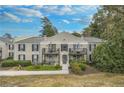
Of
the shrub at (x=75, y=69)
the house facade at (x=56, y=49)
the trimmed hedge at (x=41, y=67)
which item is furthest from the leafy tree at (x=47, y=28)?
the shrub at (x=75, y=69)

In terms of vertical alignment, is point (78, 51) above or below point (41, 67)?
above

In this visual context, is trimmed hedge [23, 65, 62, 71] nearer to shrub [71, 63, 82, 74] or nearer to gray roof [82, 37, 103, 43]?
shrub [71, 63, 82, 74]

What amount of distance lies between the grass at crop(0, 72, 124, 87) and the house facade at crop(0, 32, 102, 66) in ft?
0.87

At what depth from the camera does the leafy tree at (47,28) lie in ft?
45.7

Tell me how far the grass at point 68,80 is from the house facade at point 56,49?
0.26m

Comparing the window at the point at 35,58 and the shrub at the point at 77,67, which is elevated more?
the window at the point at 35,58

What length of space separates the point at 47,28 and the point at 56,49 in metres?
0.41

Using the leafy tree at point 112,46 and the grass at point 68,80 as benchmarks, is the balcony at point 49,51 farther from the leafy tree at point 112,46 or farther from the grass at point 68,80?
the leafy tree at point 112,46

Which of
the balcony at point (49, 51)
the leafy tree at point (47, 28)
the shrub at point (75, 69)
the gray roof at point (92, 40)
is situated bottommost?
the shrub at point (75, 69)

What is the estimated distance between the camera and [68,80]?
13992 millimetres

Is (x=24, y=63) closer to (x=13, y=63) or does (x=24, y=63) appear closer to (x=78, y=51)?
(x=13, y=63)

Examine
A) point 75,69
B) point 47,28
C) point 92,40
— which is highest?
point 47,28

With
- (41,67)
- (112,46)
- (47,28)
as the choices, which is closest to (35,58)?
(41,67)

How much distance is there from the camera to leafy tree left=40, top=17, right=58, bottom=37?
1392cm
